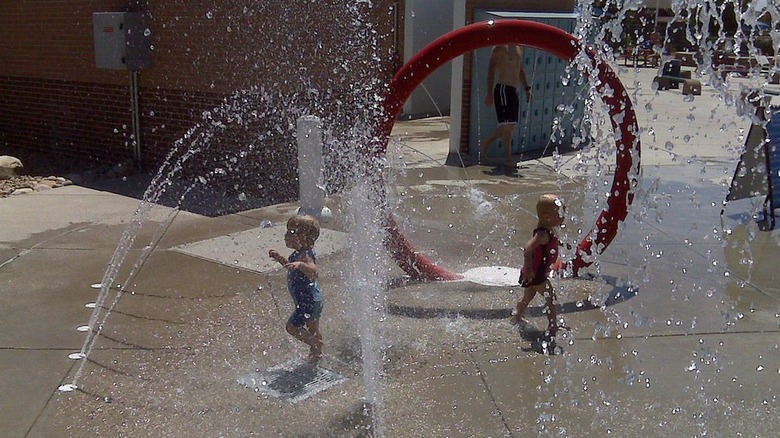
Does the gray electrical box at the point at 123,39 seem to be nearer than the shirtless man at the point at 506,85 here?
Yes

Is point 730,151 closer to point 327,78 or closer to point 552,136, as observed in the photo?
point 552,136

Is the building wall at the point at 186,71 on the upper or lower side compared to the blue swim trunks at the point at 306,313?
upper

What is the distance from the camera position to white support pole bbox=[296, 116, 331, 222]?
281 inches

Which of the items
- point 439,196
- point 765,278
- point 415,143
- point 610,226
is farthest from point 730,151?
point 610,226

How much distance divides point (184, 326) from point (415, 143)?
7.89 metres

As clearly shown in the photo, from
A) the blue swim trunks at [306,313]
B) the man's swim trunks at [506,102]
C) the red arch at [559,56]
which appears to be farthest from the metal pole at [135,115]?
the blue swim trunks at [306,313]

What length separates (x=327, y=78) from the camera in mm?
9008

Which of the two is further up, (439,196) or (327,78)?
(327,78)

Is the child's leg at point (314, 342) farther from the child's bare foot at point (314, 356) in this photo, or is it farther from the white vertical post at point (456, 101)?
the white vertical post at point (456, 101)

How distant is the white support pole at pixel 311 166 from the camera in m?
7.14

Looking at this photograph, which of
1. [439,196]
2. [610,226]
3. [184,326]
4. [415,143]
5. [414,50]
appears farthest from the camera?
[414,50]

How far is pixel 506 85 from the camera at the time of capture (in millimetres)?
9961

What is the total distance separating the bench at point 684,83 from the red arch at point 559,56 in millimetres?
17075

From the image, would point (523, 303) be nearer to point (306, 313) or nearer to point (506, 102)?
point (306, 313)
